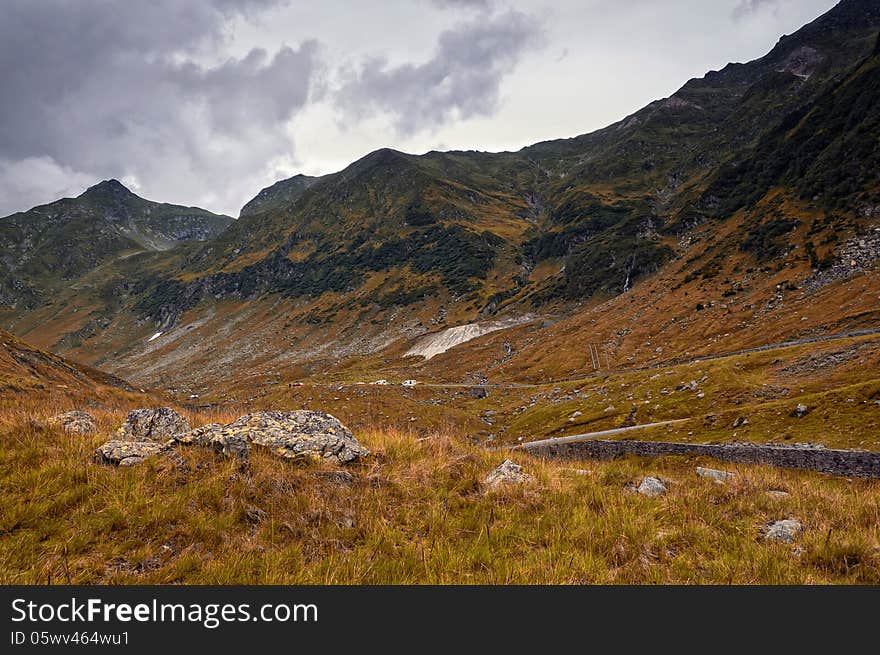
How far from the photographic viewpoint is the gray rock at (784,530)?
16.2 feet

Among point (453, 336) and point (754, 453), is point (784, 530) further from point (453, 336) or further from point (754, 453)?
point (453, 336)

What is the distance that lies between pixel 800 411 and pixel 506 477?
32.5m

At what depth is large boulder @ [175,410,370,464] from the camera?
265 inches

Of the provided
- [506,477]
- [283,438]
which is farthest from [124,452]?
[506,477]

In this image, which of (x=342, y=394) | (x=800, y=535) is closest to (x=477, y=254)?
(x=342, y=394)

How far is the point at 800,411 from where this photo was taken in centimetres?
2795

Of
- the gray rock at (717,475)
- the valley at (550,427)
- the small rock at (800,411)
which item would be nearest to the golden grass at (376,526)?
the valley at (550,427)

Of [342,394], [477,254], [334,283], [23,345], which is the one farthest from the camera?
[334,283]

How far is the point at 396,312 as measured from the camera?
506ft

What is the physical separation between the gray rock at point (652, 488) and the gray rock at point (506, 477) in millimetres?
2007

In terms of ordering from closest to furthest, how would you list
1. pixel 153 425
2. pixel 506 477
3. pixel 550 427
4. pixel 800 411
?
pixel 506 477
pixel 153 425
pixel 800 411
pixel 550 427

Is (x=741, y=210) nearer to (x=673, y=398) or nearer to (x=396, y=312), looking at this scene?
(x=673, y=398)

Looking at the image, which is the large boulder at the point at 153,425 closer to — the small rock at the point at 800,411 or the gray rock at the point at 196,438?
the gray rock at the point at 196,438
